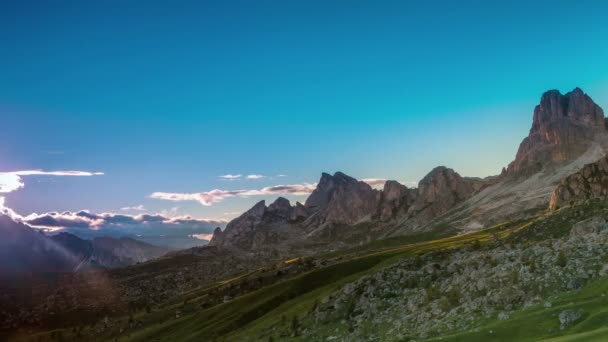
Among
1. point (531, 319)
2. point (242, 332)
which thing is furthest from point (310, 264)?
point (531, 319)

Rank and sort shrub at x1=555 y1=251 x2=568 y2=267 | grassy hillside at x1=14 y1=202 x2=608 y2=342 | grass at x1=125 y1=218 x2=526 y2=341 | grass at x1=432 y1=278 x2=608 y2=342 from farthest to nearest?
grass at x1=125 y1=218 x2=526 y2=341
shrub at x1=555 y1=251 x2=568 y2=267
grassy hillside at x1=14 y1=202 x2=608 y2=342
grass at x1=432 y1=278 x2=608 y2=342

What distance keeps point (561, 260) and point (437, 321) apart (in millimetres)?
13711

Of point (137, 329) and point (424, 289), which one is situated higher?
point (424, 289)

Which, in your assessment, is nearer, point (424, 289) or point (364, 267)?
point (424, 289)

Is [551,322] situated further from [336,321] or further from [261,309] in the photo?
[261,309]

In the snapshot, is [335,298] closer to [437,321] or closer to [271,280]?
[437,321]

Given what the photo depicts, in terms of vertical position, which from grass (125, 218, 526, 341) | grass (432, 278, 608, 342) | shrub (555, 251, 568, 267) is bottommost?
grass (125, 218, 526, 341)

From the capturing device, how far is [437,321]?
49219mm

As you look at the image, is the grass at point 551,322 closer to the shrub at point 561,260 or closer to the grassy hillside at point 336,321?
the grassy hillside at point 336,321

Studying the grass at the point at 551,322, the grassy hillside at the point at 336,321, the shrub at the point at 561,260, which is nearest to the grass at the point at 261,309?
the grassy hillside at the point at 336,321

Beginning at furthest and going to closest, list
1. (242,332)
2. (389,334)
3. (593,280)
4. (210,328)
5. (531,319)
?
(210,328), (242,332), (389,334), (593,280), (531,319)

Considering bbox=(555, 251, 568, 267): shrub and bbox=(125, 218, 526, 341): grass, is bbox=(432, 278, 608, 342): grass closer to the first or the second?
bbox=(555, 251, 568, 267): shrub

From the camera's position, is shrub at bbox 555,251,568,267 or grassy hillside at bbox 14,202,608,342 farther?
shrub at bbox 555,251,568,267

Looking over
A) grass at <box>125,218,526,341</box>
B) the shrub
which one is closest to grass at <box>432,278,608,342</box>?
the shrub
